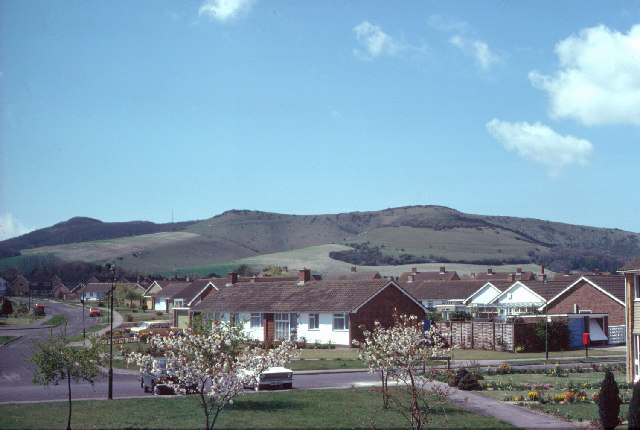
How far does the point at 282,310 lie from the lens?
53.2 metres

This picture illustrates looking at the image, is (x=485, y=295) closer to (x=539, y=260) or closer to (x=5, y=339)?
(x=5, y=339)

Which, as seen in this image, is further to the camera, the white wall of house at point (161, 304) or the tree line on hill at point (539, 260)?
the tree line on hill at point (539, 260)

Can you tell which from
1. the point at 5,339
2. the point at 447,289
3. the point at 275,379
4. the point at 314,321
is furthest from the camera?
the point at 447,289

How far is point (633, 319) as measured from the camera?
27.9m

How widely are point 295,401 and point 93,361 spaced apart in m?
6.97

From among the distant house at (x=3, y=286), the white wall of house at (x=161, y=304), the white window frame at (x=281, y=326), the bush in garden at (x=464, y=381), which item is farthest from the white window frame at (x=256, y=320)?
the distant house at (x=3, y=286)

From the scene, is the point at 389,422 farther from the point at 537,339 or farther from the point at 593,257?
the point at 593,257

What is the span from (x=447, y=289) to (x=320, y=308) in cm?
3674

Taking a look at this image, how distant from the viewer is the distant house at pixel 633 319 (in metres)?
27.5

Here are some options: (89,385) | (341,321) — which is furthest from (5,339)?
(89,385)

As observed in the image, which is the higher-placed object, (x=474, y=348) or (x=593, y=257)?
(x=593, y=257)

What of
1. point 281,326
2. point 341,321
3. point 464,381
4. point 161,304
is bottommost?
point 464,381

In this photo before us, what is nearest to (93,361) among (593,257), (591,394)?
(591,394)

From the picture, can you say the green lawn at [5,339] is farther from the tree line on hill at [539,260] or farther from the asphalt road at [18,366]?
the tree line on hill at [539,260]
